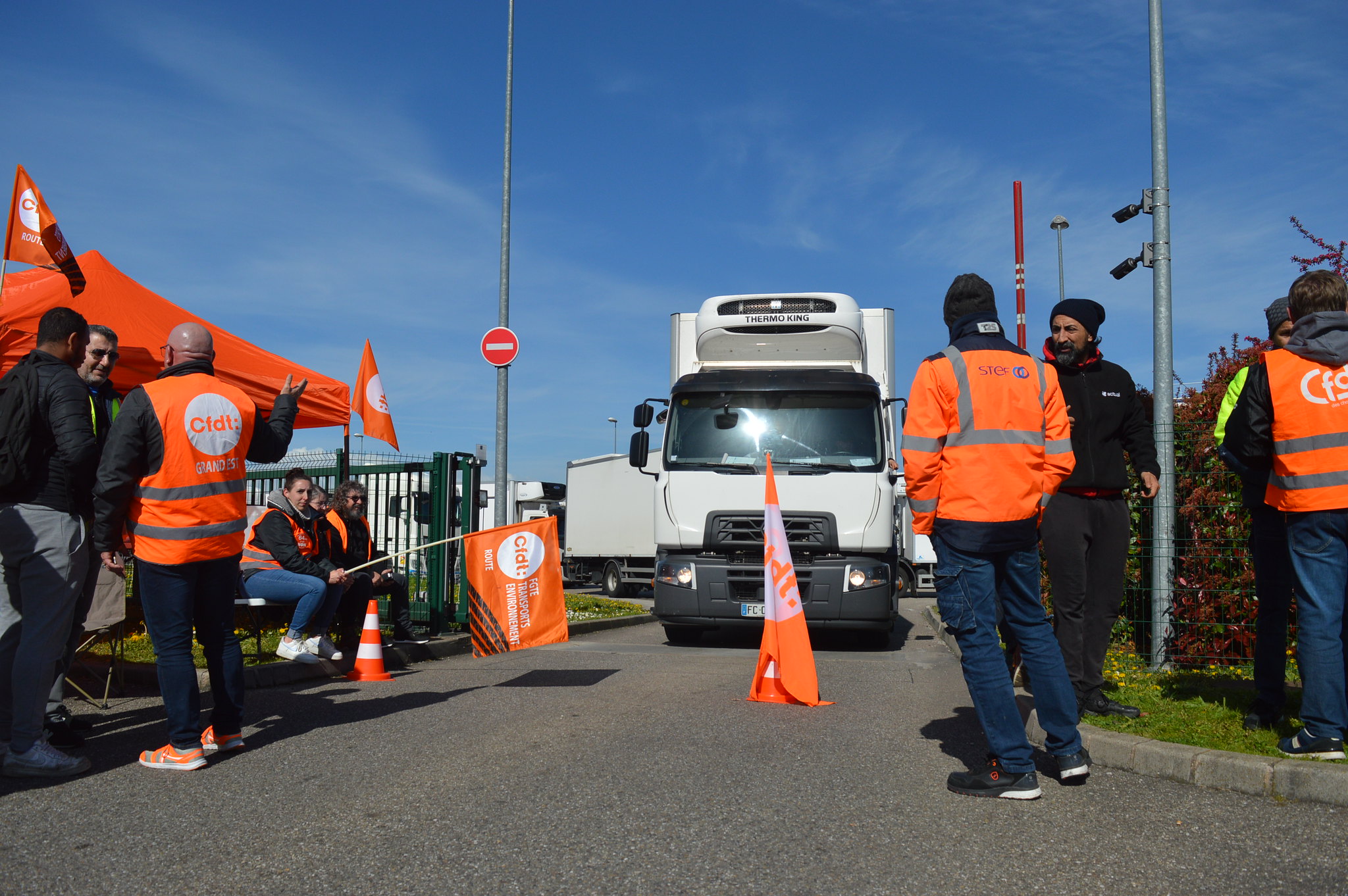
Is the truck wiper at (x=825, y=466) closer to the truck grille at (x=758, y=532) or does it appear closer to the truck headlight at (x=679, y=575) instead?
the truck grille at (x=758, y=532)

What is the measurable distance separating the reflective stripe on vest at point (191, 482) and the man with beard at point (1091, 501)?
3875 mm

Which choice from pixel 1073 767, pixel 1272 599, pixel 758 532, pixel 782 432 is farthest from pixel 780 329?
pixel 1073 767

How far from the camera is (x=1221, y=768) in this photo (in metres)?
4.14

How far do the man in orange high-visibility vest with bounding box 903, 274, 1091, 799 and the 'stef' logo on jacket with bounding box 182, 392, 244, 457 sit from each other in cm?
303

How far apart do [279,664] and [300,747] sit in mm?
2370

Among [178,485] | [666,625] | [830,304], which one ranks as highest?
[830,304]

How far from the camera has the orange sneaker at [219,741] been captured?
4.88m

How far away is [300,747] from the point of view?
16.6ft

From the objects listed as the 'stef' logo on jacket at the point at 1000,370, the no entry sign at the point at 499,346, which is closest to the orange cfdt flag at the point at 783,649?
the 'stef' logo on jacket at the point at 1000,370

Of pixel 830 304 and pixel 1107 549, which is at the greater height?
pixel 830 304

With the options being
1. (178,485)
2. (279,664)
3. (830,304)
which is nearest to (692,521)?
(830,304)

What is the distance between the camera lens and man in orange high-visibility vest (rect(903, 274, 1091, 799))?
4039mm

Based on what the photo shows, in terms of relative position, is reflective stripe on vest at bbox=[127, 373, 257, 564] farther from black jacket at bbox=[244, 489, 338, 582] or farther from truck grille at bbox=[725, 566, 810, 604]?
truck grille at bbox=[725, 566, 810, 604]

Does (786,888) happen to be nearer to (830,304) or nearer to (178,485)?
(178,485)
